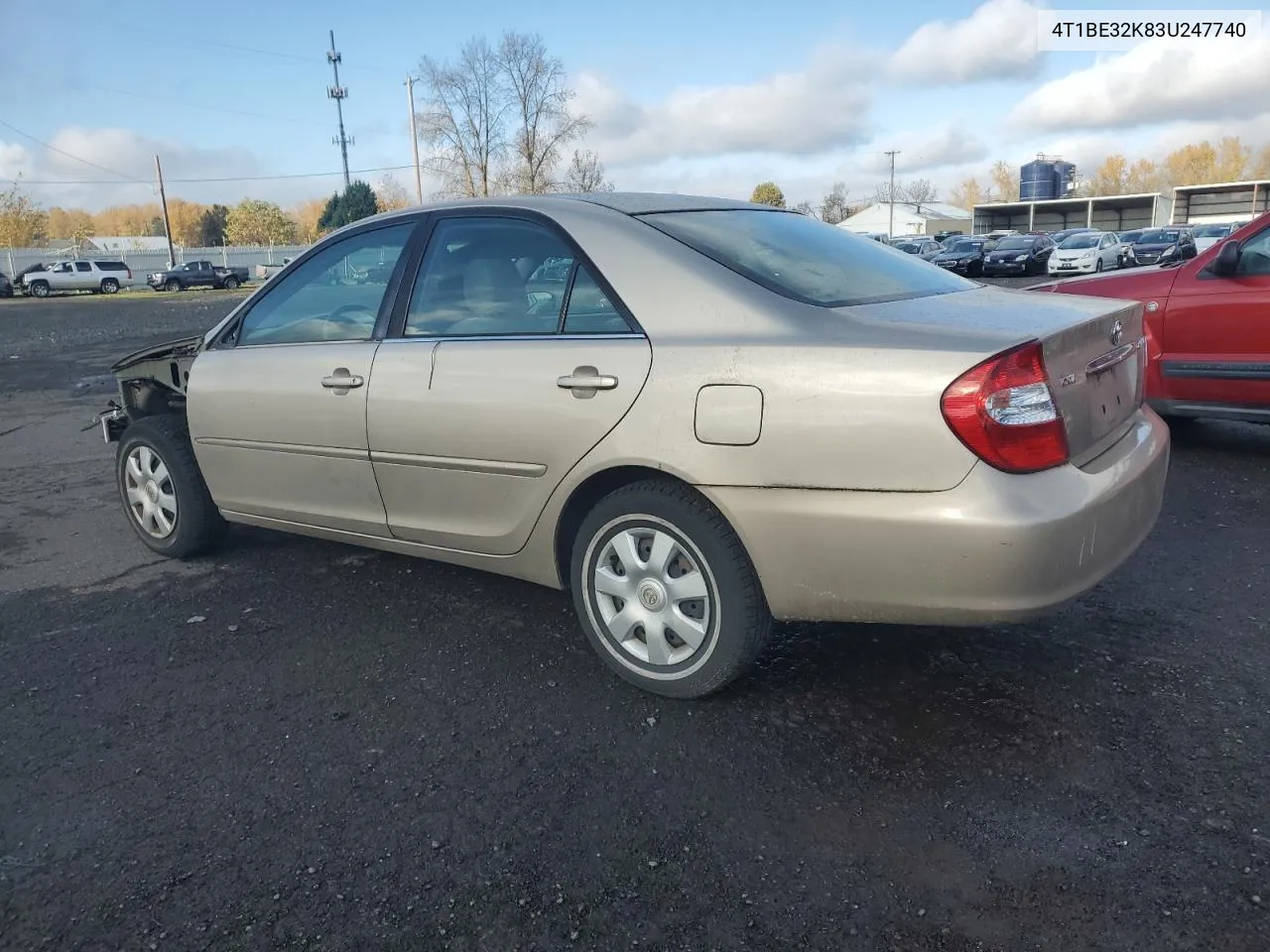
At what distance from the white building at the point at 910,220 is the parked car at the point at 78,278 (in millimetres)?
67169

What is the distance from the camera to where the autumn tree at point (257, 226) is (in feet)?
312

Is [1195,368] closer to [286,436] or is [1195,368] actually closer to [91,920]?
[286,436]

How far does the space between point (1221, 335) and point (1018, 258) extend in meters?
30.0

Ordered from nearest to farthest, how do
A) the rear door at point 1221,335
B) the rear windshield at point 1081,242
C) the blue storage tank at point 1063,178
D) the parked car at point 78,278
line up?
the rear door at point 1221,335, the rear windshield at point 1081,242, the parked car at point 78,278, the blue storage tank at point 1063,178

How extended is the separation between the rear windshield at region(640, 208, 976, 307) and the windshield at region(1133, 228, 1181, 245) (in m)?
36.8

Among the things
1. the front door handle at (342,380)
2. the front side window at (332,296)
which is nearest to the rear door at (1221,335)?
the front side window at (332,296)

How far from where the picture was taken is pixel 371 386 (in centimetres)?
368

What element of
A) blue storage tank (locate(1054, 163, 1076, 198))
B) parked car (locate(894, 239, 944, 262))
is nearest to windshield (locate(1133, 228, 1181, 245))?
parked car (locate(894, 239, 944, 262))

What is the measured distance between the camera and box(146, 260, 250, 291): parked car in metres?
50.0

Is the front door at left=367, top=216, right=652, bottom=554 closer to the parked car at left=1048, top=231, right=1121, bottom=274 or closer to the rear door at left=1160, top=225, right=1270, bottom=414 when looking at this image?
the rear door at left=1160, top=225, right=1270, bottom=414

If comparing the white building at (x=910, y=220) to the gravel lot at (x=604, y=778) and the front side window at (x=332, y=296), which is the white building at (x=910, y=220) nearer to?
the front side window at (x=332, y=296)

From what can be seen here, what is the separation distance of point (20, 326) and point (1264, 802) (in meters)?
27.7

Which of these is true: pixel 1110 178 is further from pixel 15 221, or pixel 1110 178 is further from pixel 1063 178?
pixel 15 221

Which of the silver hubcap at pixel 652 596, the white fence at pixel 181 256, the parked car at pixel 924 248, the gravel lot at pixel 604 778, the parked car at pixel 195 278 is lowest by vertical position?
the gravel lot at pixel 604 778
